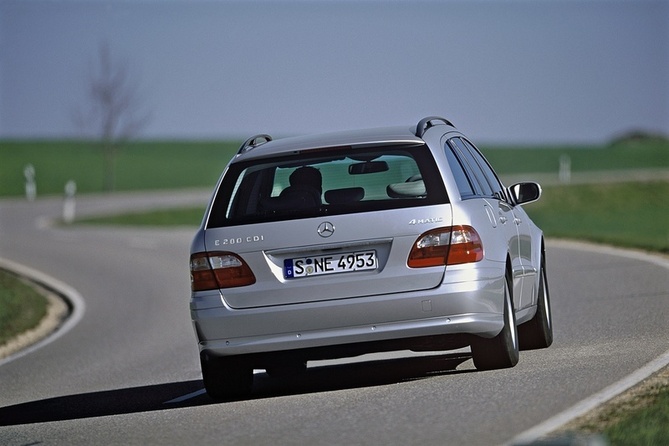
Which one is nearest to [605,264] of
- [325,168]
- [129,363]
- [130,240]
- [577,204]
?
[129,363]

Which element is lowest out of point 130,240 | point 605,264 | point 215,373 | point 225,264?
point 130,240

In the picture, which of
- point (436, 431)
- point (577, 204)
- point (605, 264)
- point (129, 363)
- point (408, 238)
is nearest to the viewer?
Answer: point (436, 431)

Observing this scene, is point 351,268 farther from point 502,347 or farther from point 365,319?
point 502,347

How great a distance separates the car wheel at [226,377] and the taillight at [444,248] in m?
1.40

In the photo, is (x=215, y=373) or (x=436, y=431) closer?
(x=436, y=431)

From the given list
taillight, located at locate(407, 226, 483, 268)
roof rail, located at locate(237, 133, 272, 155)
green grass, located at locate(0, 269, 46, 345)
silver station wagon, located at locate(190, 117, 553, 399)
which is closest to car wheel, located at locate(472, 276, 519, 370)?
silver station wagon, located at locate(190, 117, 553, 399)

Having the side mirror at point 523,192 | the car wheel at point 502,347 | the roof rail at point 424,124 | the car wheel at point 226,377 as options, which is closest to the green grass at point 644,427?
the car wheel at point 502,347

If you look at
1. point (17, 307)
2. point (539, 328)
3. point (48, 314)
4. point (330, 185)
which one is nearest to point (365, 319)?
point (330, 185)

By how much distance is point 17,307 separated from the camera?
72.1 ft

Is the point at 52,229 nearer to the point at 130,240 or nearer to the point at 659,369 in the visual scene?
the point at 130,240

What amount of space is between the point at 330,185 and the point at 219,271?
108cm

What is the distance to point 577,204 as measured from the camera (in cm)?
5506

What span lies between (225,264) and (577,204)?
46.2 metres

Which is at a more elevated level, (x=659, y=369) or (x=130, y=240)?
(x=659, y=369)
